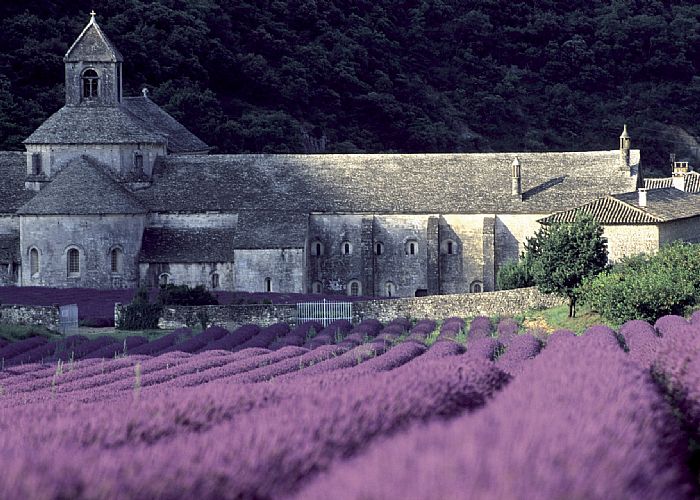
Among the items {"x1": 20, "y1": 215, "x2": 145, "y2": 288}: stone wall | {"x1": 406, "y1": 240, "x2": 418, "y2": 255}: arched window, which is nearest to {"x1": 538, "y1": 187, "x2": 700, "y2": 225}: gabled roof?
{"x1": 406, "y1": 240, "x2": 418, "y2": 255}: arched window

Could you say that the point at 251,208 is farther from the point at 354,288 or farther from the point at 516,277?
the point at 516,277

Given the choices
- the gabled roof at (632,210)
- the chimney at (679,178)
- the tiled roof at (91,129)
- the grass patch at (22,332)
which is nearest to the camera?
the grass patch at (22,332)

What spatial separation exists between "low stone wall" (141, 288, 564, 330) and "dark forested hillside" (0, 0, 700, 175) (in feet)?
113

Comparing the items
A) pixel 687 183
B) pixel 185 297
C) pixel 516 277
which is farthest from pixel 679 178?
pixel 185 297

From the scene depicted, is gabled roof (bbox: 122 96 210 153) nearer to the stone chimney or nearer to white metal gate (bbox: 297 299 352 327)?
white metal gate (bbox: 297 299 352 327)

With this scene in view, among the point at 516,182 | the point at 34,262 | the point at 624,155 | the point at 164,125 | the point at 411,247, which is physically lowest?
the point at 34,262

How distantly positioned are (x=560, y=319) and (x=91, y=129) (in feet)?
90.7

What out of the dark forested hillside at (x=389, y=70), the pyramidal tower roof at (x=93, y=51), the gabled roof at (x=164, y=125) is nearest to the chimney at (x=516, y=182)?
the gabled roof at (x=164, y=125)

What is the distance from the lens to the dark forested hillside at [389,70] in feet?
319

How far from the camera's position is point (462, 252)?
67688 millimetres

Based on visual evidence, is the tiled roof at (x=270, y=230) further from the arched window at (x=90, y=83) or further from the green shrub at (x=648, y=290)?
the green shrub at (x=648, y=290)

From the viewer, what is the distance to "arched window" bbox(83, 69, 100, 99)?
227ft

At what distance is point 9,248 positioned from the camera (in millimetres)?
65562

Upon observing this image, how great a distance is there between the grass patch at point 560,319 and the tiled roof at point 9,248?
2447cm
